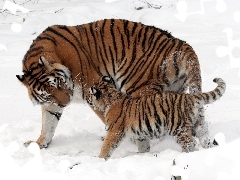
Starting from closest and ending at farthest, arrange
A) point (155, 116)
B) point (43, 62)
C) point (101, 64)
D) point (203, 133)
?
point (155, 116) → point (203, 133) → point (43, 62) → point (101, 64)

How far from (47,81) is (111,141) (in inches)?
31.8

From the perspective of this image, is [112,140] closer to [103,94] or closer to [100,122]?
[103,94]

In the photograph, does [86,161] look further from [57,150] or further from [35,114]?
[35,114]

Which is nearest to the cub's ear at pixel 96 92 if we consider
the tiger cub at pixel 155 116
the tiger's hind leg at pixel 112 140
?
the tiger cub at pixel 155 116

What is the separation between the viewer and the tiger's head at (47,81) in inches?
185

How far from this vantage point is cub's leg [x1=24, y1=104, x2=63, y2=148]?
5174 mm

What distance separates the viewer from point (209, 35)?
26.7 feet

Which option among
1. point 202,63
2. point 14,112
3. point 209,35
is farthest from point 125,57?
point 209,35

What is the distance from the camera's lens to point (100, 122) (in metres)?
5.71

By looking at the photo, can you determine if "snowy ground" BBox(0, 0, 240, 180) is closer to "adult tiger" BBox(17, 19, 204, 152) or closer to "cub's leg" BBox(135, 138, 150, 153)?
"cub's leg" BBox(135, 138, 150, 153)

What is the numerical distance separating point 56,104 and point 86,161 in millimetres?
948

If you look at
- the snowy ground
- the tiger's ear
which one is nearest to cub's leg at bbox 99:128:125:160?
the snowy ground

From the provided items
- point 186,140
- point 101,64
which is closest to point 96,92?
point 101,64

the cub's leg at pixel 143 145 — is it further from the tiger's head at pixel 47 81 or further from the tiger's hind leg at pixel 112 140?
the tiger's head at pixel 47 81
